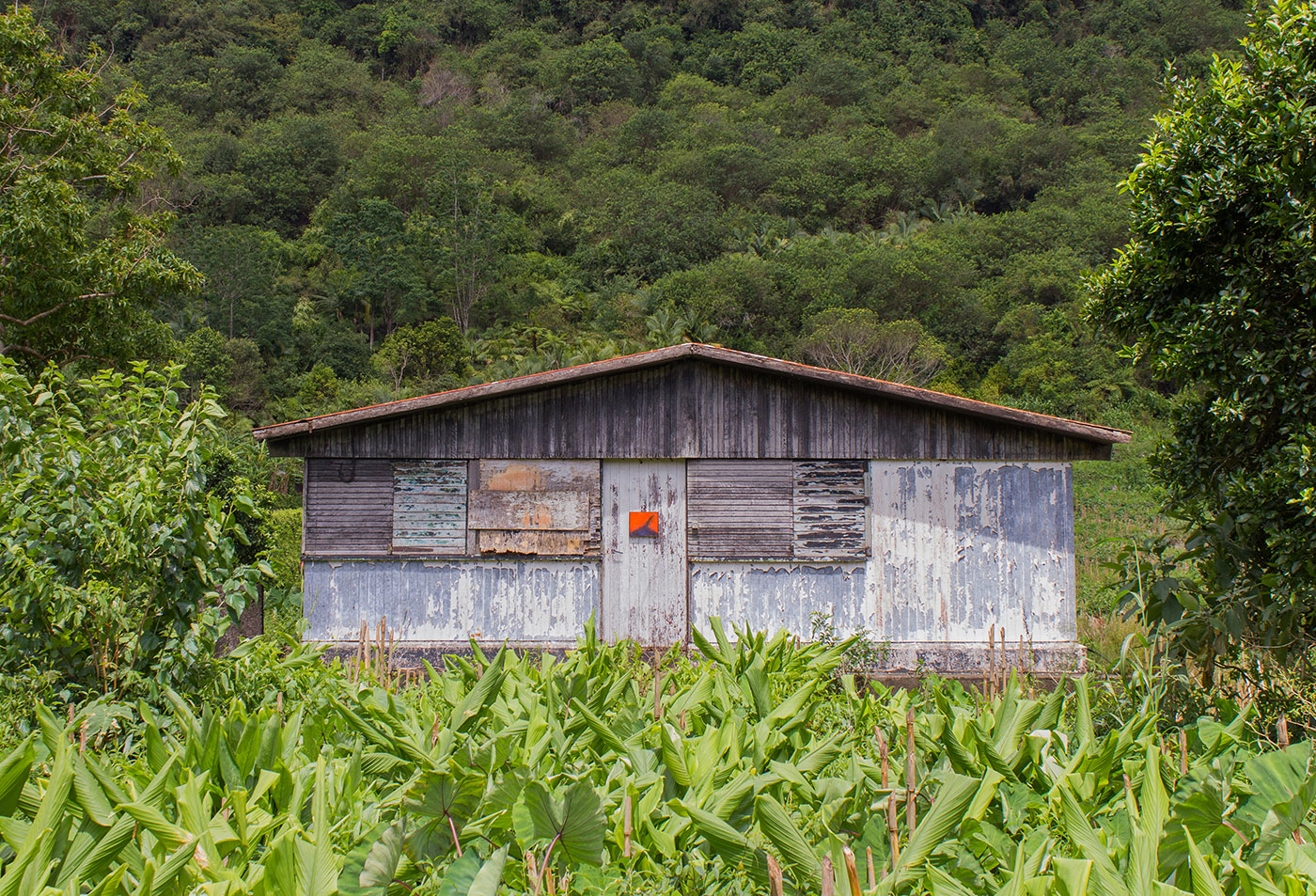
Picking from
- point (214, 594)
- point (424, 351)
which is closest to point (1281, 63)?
point (214, 594)

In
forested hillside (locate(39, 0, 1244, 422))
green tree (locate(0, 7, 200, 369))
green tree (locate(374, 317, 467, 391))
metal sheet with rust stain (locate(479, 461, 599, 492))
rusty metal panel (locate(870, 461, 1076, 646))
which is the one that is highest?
forested hillside (locate(39, 0, 1244, 422))

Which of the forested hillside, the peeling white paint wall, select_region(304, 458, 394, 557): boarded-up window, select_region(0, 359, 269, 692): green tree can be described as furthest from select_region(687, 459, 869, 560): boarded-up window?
the forested hillside

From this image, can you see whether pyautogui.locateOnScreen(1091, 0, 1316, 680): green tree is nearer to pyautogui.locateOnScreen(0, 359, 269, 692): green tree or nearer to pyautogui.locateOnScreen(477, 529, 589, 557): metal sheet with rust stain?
pyautogui.locateOnScreen(0, 359, 269, 692): green tree

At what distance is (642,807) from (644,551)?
266 inches

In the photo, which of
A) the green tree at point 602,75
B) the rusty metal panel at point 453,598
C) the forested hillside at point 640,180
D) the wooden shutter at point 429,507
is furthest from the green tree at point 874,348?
the green tree at point 602,75

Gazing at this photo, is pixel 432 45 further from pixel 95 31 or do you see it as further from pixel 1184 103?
pixel 1184 103

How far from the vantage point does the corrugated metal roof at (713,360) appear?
875 centimetres

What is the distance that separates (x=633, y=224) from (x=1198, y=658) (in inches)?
2108

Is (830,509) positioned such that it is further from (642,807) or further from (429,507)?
(642,807)

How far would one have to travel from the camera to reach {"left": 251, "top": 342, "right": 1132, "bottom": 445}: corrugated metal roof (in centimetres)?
875

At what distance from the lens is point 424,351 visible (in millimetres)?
37094

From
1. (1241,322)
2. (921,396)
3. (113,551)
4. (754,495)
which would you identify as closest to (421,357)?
(754,495)

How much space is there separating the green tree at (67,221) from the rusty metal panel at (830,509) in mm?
10864

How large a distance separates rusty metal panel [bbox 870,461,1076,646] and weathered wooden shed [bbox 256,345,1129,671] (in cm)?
2
